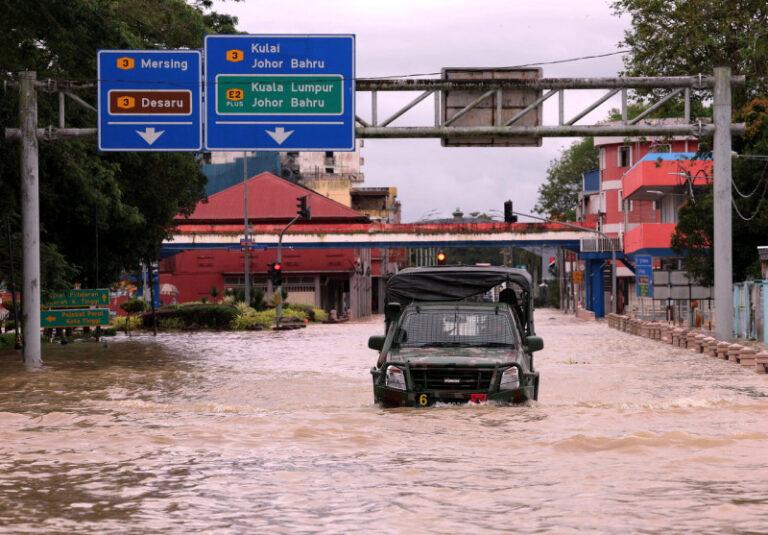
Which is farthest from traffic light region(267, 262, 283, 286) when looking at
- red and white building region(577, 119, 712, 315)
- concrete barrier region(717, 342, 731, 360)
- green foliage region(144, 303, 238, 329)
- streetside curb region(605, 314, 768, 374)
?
concrete barrier region(717, 342, 731, 360)

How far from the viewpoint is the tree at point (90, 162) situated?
92.0 feet

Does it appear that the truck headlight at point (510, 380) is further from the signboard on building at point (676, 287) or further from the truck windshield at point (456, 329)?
the signboard on building at point (676, 287)

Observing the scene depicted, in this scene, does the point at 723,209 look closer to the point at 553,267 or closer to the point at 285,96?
the point at 285,96

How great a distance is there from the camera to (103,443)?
14375mm

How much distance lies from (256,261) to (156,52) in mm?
63832

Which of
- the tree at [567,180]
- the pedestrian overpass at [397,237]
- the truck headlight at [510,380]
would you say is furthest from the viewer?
the tree at [567,180]

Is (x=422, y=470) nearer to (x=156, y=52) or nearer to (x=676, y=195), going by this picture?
(x=156, y=52)

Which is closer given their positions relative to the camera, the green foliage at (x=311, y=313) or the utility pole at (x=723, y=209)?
the utility pole at (x=723, y=209)

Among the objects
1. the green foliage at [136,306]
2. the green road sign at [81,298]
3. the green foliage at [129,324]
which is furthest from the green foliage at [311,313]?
the green road sign at [81,298]

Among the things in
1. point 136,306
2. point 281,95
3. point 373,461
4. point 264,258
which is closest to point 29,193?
point 281,95

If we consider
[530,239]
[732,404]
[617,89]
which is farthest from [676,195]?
[732,404]

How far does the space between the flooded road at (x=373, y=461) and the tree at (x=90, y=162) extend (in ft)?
25.3

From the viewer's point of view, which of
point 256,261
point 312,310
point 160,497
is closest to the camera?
point 160,497

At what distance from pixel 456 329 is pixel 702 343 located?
64.3ft
